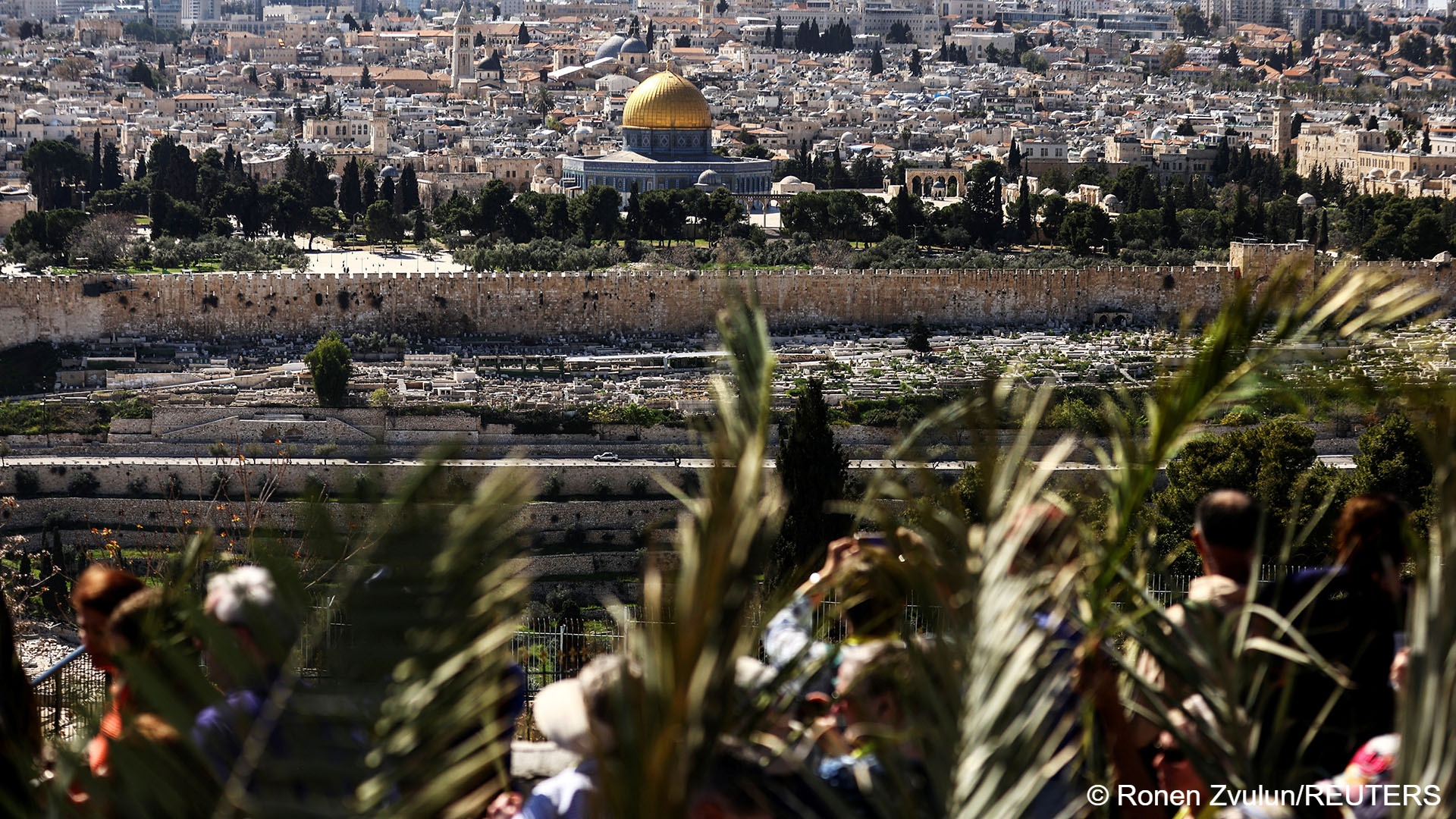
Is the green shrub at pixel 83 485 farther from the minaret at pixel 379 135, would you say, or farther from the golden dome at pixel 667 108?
the minaret at pixel 379 135

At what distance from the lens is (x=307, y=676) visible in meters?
2.23

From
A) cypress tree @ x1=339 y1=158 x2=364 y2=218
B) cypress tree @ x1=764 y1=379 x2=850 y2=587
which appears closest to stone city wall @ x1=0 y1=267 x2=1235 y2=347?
cypress tree @ x1=339 y1=158 x2=364 y2=218

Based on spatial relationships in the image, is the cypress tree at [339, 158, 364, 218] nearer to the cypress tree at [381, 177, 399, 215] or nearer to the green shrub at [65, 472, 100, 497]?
the cypress tree at [381, 177, 399, 215]

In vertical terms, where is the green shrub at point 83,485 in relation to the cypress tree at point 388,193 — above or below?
below

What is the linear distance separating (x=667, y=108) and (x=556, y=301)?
15782 millimetres

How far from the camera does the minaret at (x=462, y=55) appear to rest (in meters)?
76.7

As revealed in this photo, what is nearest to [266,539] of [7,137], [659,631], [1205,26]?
[659,631]

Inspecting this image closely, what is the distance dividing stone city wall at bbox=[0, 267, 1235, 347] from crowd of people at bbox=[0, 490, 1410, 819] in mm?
23178

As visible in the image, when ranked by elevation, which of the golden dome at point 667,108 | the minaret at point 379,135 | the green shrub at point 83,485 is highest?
the golden dome at point 667,108

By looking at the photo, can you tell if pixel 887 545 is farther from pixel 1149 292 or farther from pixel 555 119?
→ pixel 555 119

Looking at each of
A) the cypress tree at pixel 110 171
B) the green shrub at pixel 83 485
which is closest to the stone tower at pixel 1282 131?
the cypress tree at pixel 110 171

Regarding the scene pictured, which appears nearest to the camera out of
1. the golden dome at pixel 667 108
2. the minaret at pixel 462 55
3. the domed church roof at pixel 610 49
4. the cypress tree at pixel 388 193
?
the cypress tree at pixel 388 193

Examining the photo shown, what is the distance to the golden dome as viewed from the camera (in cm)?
4184

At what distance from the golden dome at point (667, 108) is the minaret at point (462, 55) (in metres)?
32.0
